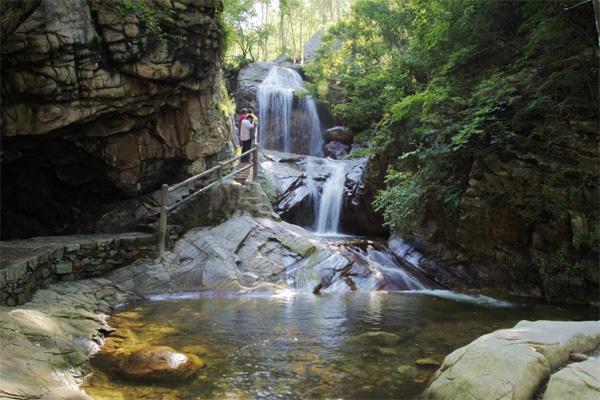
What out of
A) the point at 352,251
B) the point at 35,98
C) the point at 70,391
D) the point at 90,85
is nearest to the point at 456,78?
the point at 352,251

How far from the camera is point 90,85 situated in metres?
8.37

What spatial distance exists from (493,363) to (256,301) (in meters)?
5.01

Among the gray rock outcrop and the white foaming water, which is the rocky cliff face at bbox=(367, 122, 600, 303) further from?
the gray rock outcrop

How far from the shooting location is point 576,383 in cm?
294

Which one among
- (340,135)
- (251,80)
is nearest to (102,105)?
(340,135)

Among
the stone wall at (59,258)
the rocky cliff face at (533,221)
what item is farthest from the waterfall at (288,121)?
the stone wall at (59,258)

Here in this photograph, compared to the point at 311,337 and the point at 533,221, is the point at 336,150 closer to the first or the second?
the point at 533,221

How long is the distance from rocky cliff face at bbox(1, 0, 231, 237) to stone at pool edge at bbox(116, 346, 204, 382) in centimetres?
569

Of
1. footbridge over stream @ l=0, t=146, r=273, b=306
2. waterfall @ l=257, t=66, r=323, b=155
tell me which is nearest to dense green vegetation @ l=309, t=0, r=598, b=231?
footbridge over stream @ l=0, t=146, r=273, b=306

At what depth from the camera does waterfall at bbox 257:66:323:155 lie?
20312mm

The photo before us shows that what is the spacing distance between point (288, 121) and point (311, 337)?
16.0m

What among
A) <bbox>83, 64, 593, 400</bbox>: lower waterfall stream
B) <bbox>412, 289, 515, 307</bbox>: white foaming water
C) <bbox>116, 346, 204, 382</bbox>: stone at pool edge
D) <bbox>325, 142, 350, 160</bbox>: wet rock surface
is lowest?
<bbox>412, 289, 515, 307</bbox>: white foaming water

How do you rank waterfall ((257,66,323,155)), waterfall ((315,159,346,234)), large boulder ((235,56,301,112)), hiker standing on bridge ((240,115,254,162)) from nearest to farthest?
hiker standing on bridge ((240,115,254,162)), waterfall ((315,159,346,234)), waterfall ((257,66,323,155)), large boulder ((235,56,301,112))

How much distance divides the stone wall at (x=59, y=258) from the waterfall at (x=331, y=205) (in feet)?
21.3
